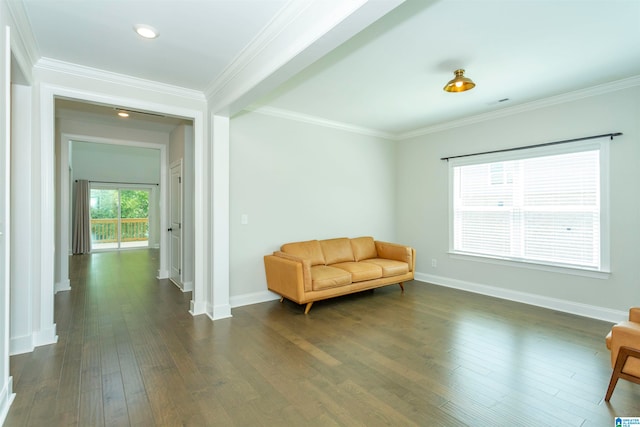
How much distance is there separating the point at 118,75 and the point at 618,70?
5083 mm

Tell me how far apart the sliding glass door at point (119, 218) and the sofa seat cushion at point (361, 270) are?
8.25m

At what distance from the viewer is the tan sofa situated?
3.75 meters

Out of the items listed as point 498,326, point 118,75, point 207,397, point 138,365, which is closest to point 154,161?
point 118,75

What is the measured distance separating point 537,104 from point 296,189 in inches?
135

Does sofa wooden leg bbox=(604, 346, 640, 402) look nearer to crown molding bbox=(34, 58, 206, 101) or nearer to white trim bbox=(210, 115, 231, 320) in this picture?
white trim bbox=(210, 115, 231, 320)

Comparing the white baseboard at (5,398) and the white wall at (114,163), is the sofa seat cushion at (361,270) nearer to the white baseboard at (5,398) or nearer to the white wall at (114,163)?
the white baseboard at (5,398)

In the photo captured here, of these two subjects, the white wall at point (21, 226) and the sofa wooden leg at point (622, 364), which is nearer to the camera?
the sofa wooden leg at point (622, 364)

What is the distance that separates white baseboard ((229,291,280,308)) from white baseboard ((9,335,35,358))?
189 centimetres

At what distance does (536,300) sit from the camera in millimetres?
4074

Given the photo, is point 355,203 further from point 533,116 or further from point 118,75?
point 118,75

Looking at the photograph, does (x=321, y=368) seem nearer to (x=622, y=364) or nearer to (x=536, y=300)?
(x=622, y=364)

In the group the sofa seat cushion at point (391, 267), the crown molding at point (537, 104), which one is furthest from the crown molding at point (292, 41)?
the crown molding at point (537, 104)

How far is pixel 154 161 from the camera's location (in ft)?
32.6

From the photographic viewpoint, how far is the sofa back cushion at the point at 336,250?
184 inches
